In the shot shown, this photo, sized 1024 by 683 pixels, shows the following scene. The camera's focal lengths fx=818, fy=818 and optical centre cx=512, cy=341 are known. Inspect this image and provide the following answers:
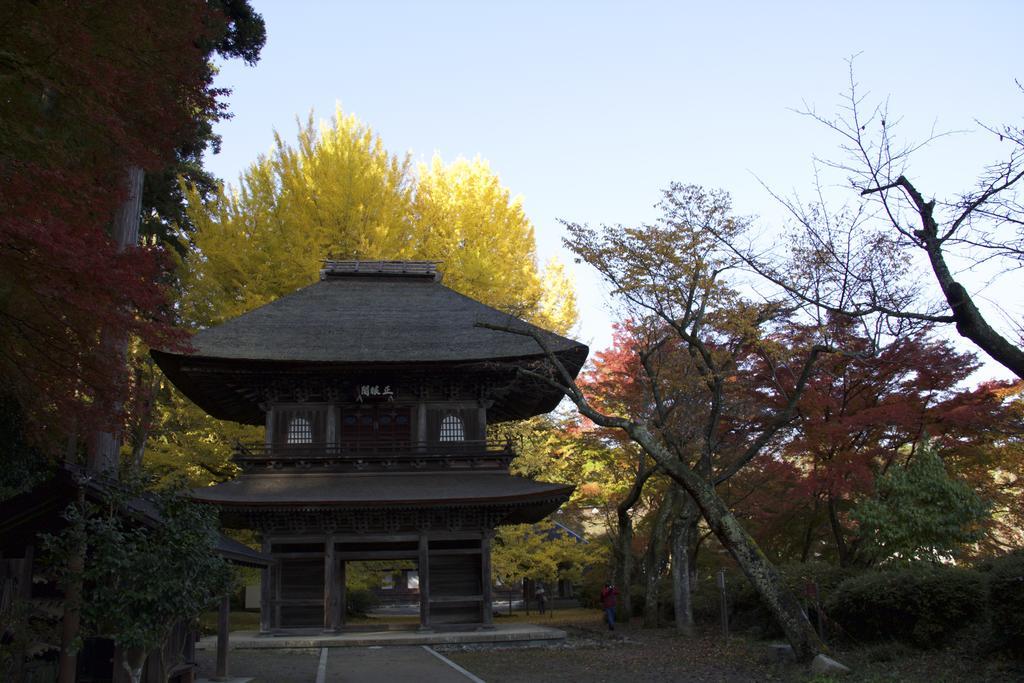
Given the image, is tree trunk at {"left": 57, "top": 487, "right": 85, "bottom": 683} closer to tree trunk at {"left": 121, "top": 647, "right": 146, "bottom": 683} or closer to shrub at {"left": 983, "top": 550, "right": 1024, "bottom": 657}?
tree trunk at {"left": 121, "top": 647, "right": 146, "bottom": 683}

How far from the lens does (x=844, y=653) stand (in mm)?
14219

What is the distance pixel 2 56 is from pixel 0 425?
434 cm

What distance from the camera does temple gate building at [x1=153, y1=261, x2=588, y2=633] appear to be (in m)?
19.5

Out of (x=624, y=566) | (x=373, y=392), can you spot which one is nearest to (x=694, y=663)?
(x=624, y=566)

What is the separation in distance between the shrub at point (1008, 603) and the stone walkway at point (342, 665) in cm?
774

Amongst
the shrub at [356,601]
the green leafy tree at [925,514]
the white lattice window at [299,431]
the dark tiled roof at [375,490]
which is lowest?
the shrub at [356,601]

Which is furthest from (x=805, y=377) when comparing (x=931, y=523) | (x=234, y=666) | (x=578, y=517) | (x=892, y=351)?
(x=578, y=517)

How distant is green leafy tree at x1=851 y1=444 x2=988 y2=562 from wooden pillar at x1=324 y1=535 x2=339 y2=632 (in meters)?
12.0

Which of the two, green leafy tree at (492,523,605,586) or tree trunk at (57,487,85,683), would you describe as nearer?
tree trunk at (57,487,85,683)

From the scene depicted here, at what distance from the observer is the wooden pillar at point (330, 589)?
1955cm

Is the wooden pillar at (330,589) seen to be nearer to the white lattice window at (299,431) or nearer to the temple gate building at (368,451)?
the temple gate building at (368,451)

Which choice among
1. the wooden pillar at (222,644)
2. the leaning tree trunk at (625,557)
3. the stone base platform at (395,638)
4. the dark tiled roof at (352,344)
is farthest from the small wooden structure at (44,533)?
the leaning tree trunk at (625,557)

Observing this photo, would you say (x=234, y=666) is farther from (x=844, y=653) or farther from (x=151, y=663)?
(x=844, y=653)

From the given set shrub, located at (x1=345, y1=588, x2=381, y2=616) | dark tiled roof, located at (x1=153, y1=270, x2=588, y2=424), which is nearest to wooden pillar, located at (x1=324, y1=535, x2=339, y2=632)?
dark tiled roof, located at (x1=153, y1=270, x2=588, y2=424)
